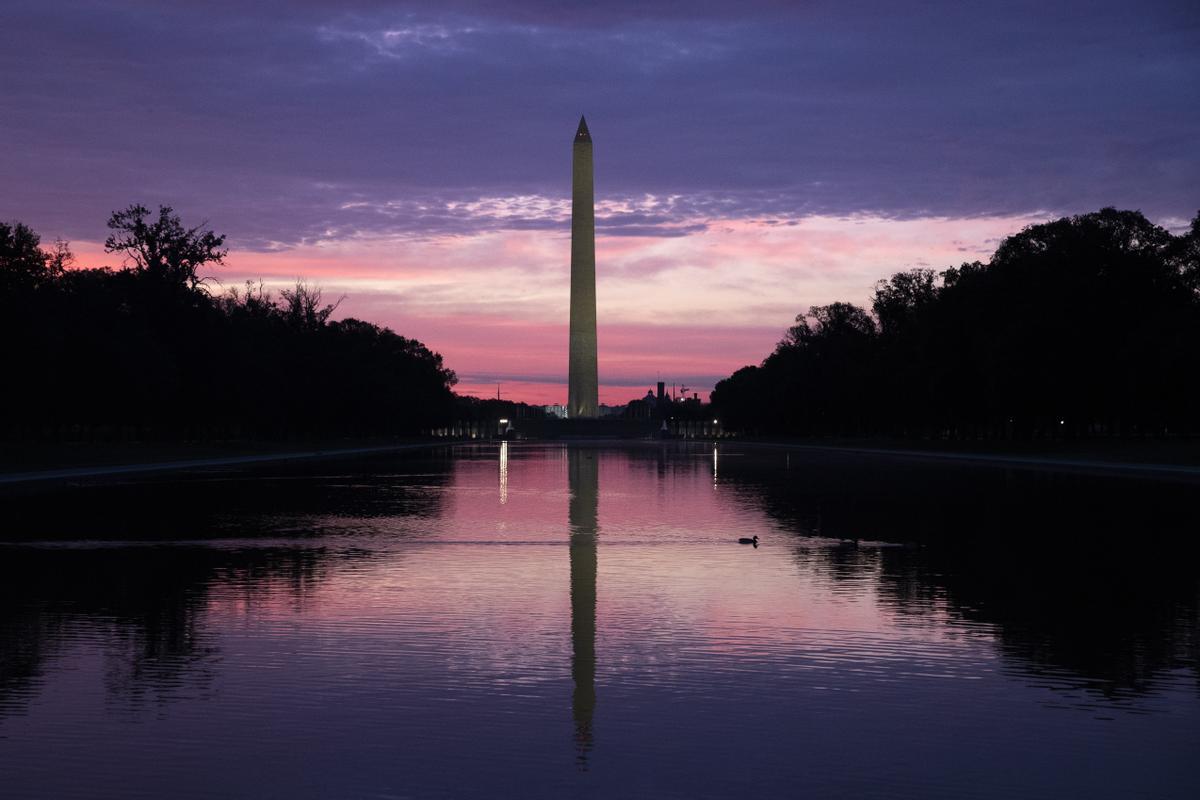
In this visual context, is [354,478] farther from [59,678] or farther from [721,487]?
[59,678]

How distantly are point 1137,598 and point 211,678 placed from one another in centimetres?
1001

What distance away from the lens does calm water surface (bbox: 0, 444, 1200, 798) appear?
24.5 ft

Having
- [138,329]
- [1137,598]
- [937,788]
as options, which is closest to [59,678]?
[937,788]

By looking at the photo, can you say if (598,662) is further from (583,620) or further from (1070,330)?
(1070,330)

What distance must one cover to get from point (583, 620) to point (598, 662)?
2232mm

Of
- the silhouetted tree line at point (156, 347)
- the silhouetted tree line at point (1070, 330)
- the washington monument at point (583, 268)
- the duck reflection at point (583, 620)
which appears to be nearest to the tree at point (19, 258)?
the silhouetted tree line at point (156, 347)

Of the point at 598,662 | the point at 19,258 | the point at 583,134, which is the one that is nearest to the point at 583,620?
the point at 598,662

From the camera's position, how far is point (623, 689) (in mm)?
9695

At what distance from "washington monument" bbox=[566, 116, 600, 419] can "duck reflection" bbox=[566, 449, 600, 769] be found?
95515 mm

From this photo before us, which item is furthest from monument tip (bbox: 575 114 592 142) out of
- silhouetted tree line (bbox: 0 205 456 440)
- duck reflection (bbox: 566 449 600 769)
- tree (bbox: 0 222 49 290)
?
duck reflection (bbox: 566 449 600 769)

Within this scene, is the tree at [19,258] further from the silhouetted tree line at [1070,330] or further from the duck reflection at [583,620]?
the silhouetted tree line at [1070,330]

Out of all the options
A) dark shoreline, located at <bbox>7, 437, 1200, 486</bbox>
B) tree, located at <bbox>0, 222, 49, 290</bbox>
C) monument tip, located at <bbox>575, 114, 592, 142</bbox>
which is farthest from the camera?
monument tip, located at <bbox>575, 114, 592, 142</bbox>

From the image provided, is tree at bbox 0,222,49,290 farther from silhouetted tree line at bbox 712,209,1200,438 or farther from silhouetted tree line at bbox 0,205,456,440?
silhouetted tree line at bbox 712,209,1200,438

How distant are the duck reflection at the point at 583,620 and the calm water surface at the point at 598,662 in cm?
4
